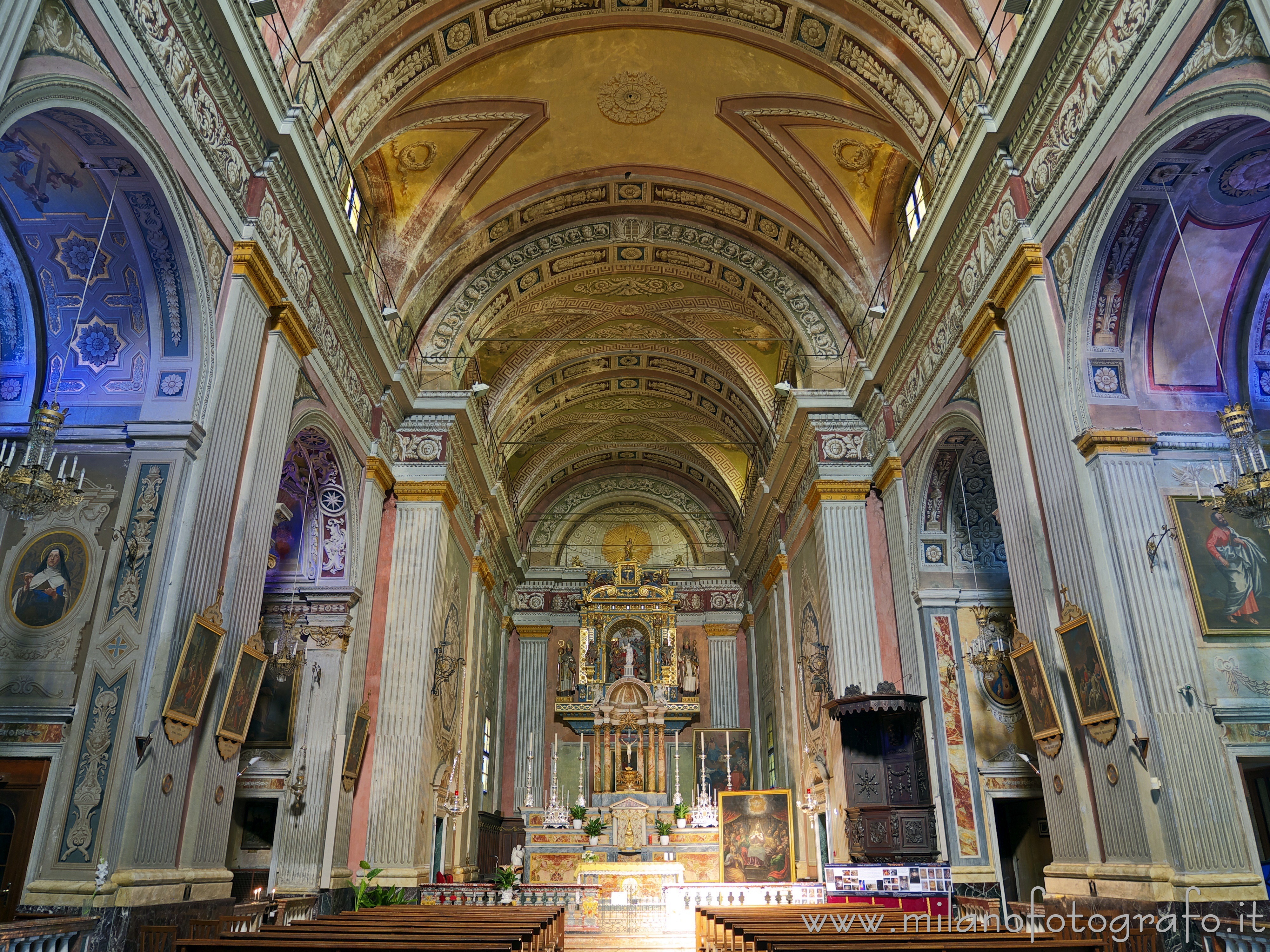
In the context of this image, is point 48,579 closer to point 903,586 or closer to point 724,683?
point 903,586

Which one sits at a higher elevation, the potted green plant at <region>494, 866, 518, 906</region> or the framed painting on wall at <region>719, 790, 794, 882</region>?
the framed painting on wall at <region>719, 790, 794, 882</region>

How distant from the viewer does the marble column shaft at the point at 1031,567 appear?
8.43m

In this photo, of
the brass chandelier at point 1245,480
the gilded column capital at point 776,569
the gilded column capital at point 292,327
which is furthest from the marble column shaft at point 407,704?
the brass chandelier at point 1245,480

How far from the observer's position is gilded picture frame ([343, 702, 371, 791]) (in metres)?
13.4

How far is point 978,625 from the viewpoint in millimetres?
13430

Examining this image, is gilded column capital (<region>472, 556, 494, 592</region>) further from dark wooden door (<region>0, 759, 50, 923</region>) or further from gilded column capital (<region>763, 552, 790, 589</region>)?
dark wooden door (<region>0, 759, 50, 923</region>)

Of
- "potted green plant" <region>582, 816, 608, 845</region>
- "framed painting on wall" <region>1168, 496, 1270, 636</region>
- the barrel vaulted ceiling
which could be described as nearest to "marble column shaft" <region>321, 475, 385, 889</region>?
the barrel vaulted ceiling

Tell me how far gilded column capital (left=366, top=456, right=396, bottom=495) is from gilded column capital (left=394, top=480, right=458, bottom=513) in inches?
8.6

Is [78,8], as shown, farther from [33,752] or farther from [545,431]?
[545,431]

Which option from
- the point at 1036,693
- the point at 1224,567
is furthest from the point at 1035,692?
the point at 1224,567

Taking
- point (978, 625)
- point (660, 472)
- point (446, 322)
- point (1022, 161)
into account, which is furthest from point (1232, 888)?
point (660, 472)

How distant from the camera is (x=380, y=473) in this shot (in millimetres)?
15180

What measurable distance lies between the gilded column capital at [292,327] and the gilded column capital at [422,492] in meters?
4.64

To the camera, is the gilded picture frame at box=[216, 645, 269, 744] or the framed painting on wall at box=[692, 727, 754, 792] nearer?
the gilded picture frame at box=[216, 645, 269, 744]
